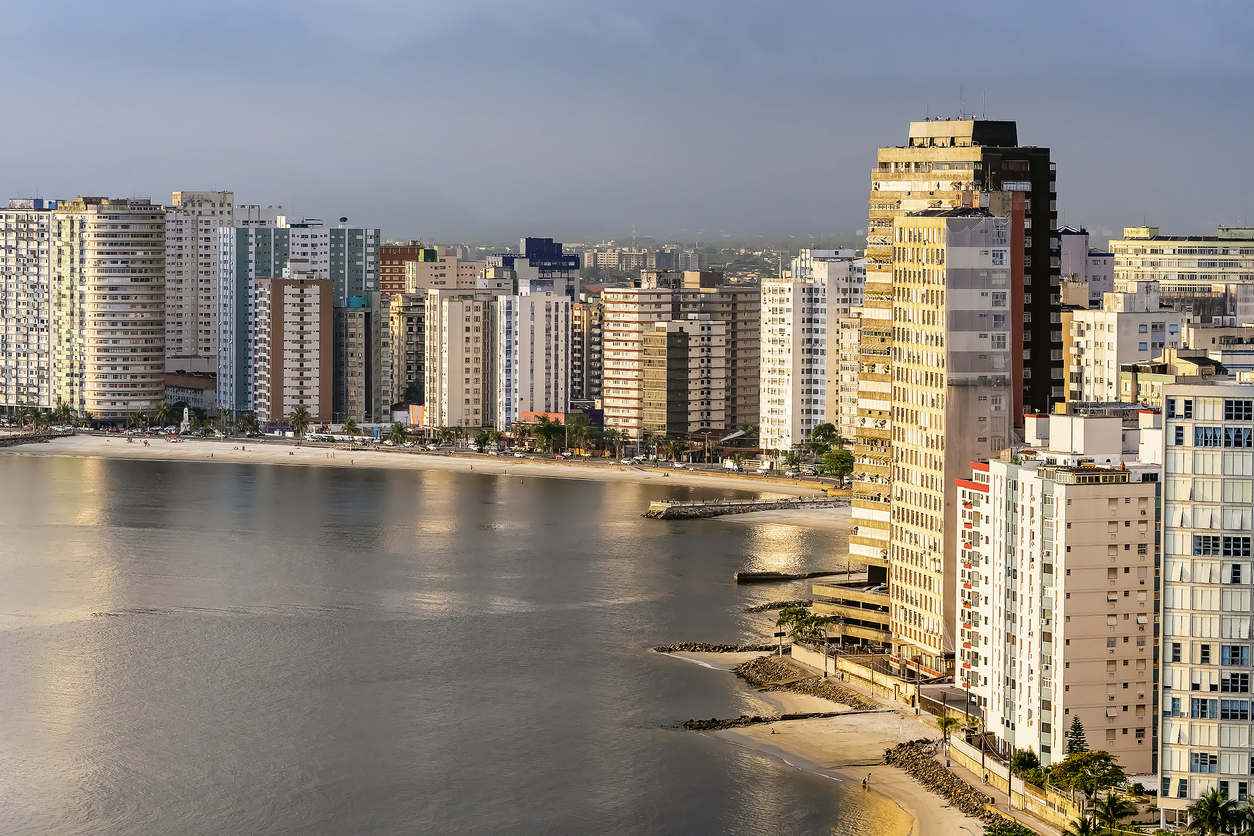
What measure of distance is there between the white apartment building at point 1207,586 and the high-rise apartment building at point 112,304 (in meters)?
95.3

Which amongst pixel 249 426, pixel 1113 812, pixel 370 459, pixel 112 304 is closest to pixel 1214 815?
pixel 1113 812

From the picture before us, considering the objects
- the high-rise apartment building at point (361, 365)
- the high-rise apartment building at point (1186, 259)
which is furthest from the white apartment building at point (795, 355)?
the high-rise apartment building at point (361, 365)

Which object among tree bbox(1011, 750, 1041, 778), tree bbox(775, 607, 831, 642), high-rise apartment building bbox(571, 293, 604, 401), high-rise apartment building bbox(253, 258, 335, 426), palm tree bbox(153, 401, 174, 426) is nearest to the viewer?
tree bbox(1011, 750, 1041, 778)

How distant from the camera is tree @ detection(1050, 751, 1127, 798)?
30531 millimetres

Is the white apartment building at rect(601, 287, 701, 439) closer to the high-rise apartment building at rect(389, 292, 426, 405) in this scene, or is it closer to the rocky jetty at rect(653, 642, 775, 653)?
the high-rise apartment building at rect(389, 292, 426, 405)

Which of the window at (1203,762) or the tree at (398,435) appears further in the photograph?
the tree at (398,435)

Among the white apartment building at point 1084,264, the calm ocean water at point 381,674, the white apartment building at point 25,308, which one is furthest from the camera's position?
the white apartment building at point 25,308

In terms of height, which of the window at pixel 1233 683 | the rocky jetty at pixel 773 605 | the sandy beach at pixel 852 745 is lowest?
the sandy beach at pixel 852 745

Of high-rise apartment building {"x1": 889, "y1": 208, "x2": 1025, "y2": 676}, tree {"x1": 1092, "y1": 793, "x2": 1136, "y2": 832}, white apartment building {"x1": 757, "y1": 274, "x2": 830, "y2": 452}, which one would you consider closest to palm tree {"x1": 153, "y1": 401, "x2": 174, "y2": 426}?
white apartment building {"x1": 757, "y1": 274, "x2": 830, "y2": 452}

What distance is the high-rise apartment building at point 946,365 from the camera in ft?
130

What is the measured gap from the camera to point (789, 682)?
1697 inches

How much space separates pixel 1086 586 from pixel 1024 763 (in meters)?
3.47

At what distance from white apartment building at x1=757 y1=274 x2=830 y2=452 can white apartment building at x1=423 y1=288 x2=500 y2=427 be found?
19.4 metres

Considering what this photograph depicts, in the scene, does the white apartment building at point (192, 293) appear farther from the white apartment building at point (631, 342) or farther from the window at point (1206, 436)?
the window at point (1206, 436)
